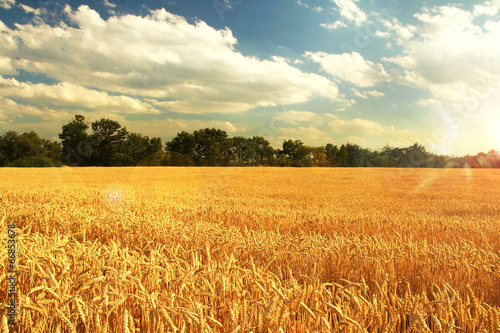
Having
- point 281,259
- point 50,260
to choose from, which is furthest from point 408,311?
point 50,260

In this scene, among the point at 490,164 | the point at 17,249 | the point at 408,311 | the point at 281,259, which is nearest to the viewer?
the point at 408,311

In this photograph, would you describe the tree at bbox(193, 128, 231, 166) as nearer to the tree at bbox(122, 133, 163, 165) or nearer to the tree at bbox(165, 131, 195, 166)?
the tree at bbox(165, 131, 195, 166)

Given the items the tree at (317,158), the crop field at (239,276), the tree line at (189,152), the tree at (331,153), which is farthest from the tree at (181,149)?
the crop field at (239,276)

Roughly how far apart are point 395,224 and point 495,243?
168 cm

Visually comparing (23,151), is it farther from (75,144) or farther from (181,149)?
(181,149)

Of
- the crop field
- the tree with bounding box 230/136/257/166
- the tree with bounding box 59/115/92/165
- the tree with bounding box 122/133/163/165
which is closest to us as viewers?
the crop field

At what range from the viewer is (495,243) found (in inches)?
206

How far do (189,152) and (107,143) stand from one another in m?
18.1

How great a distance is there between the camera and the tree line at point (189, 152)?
195 feet

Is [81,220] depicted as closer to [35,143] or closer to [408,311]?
[408,311]

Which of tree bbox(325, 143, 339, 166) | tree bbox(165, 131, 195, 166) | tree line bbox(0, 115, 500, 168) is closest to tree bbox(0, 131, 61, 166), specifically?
tree line bbox(0, 115, 500, 168)

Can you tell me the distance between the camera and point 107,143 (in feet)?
208

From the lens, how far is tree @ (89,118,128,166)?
6203cm

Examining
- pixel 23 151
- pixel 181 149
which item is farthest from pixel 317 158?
pixel 23 151
